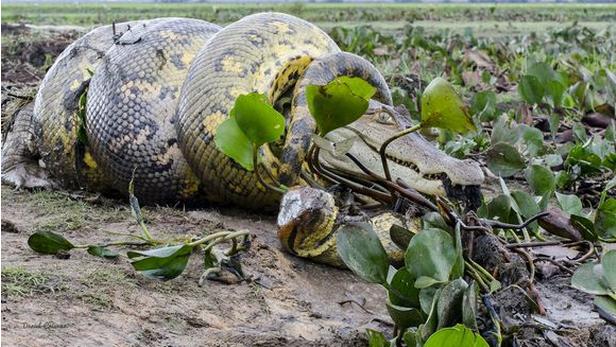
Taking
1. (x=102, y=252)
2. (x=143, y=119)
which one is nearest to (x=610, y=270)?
(x=102, y=252)

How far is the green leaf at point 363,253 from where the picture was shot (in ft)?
8.85

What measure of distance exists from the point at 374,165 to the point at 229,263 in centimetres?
75

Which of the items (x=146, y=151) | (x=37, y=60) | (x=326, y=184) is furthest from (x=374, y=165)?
(x=37, y=60)

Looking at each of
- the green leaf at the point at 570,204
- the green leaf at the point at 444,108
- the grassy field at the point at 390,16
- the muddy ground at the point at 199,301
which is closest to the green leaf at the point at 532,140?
the green leaf at the point at 570,204

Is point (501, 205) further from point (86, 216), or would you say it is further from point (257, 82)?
point (86, 216)

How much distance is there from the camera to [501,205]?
3.18 m

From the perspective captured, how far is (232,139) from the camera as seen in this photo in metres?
3.05

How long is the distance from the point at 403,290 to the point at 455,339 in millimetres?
493

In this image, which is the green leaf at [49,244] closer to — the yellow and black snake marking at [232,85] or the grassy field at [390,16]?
the yellow and black snake marking at [232,85]

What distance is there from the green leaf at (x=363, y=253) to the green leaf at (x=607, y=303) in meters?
0.54

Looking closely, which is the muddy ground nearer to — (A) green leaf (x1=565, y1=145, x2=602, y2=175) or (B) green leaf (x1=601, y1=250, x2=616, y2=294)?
(B) green leaf (x1=601, y1=250, x2=616, y2=294)

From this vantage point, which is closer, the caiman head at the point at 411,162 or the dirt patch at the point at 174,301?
the dirt patch at the point at 174,301

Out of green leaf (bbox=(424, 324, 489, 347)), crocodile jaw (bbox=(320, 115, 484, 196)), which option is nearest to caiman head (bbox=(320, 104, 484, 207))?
crocodile jaw (bbox=(320, 115, 484, 196))

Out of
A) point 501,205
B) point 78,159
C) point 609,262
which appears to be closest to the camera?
point 609,262
